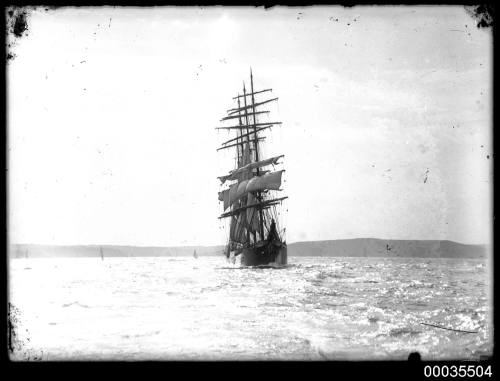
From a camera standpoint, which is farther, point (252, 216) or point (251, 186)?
point (252, 216)

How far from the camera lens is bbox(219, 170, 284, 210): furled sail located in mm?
40594

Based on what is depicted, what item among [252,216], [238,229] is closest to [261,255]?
[238,229]

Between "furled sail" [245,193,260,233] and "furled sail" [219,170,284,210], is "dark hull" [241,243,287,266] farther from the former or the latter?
"furled sail" [219,170,284,210]

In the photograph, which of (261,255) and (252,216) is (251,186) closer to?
(252,216)

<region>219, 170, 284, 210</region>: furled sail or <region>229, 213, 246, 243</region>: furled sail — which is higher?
<region>219, 170, 284, 210</region>: furled sail

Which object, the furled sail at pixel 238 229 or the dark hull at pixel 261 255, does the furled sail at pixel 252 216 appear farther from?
the dark hull at pixel 261 255

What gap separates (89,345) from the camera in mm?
8078

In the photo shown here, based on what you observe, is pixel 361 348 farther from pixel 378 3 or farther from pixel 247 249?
pixel 247 249

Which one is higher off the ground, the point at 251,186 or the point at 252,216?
the point at 251,186

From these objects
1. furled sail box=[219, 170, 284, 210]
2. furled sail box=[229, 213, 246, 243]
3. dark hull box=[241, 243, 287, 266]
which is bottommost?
dark hull box=[241, 243, 287, 266]

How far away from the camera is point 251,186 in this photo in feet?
136

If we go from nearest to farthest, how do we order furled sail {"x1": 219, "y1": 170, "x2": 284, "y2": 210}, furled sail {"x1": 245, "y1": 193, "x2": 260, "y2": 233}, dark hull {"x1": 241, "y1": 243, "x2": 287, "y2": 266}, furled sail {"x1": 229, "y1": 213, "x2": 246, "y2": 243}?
furled sail {"x1": 219, "y1": 170, "x2": 284, "y2": 210}
furled sail {"x1": 245, "y1": 193, "x2": 260, "y2": 233}
furled sail {"x1": 229, "y1": 213, "x2": 246, "y2": 243}
dark hull {"x1": 241, "y1": 243, "x2": 287, "y2": 266}
